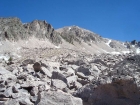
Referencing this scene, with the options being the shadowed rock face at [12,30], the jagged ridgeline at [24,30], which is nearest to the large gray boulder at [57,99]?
the jagged ridgeline at [24,30]

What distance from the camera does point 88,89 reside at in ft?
20.9

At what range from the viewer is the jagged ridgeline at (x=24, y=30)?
7542 centimetres

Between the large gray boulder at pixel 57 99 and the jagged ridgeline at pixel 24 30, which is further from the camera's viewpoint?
the jagged ridgeline at pixel 24 30

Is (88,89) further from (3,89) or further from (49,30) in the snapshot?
(49,30)

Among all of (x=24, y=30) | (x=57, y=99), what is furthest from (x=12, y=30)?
(x=57, y=99)

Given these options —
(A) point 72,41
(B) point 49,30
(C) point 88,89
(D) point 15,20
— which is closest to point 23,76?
(C) point 88,89

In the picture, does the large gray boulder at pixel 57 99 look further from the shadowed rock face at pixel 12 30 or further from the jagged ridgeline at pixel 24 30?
the shadowed rock face at pixel 12 30

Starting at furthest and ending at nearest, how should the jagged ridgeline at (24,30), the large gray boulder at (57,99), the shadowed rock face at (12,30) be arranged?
1. the jagged ridgeline at (24,30)
2. the shadowed rock face at (12,30)
3. the large gray boulder at (57,99)

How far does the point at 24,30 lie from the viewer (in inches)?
3403

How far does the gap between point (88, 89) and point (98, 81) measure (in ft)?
1.26

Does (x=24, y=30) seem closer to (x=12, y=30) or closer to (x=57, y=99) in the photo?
(x=12, y=30)

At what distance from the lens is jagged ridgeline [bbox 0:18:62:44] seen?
75419 millimetres

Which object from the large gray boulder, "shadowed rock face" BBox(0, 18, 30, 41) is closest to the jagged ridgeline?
"shadowed rock face" BBox(0, 18, 30, 41)

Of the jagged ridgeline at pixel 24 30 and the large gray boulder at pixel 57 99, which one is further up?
the jagged ridgeline at pixel 24 30
